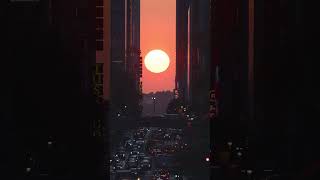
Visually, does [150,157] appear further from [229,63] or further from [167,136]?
[229,63]

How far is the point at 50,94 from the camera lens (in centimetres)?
3781

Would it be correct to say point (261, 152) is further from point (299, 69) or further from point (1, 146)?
point (1, 146)

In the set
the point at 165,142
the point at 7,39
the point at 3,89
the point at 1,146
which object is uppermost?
the point at 7,39

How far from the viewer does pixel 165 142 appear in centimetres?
11788

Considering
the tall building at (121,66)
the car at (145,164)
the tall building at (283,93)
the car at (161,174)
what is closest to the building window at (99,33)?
the tall building at (283,93)

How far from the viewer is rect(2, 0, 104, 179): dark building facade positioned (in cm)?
3338

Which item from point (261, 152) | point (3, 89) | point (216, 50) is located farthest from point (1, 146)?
point (216, 50)

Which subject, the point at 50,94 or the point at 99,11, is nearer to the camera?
the point at 50,94

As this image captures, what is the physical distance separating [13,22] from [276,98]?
42.6 ft

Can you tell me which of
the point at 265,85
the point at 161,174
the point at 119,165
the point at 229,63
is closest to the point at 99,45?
the point at 229,63

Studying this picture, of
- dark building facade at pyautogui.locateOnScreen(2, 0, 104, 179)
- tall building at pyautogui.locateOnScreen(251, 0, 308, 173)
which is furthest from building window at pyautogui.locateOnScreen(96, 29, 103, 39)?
tall building at pyautogui.locateOnScreen(251, 0, 308, 173)

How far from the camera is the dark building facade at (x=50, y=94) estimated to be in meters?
33.4

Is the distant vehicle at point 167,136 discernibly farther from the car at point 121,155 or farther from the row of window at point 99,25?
the row of window at point 99,25

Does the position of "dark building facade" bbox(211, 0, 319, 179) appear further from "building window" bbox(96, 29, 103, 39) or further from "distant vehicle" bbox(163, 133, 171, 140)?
"distant vehicle" bbox(163, 133, 171, 140)
